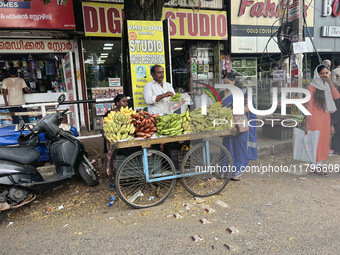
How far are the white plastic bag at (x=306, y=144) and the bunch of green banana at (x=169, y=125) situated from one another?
2.28m

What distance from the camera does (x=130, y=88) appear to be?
5223mm

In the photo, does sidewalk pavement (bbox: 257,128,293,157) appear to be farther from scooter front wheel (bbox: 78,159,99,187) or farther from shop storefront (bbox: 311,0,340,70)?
shop storefront (bbox: 311,0,340,70)

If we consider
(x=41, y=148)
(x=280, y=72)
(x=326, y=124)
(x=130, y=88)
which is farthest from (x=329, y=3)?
(x=41, y=148)

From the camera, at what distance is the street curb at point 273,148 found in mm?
5613

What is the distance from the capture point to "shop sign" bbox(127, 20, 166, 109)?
500cm

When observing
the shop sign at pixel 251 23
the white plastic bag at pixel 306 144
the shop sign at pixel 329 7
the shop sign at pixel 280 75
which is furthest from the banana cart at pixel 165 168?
the shop sign at pixel 329 7

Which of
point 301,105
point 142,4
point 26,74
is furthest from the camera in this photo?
point 26,74

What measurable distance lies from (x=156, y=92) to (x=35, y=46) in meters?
5.35

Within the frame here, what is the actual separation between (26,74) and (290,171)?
8354 mm

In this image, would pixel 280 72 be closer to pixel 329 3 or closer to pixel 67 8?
pixel 67 8

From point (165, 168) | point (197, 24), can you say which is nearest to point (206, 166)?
point (165, 168)

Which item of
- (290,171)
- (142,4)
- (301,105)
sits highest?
(142,4)

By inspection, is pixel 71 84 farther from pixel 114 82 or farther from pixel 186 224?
pixel 186 224

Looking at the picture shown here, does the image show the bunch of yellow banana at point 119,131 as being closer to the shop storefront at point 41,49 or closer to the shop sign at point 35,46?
the shop storefront at point 41,49
